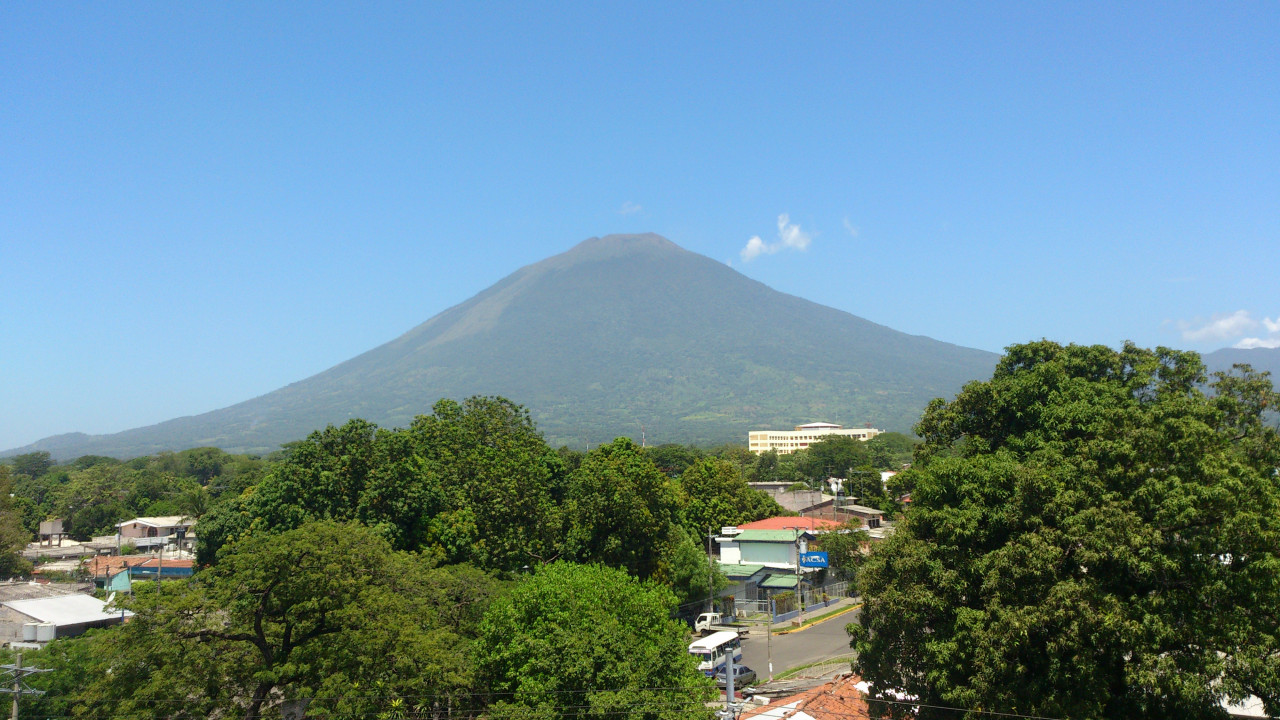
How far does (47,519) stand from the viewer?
53.0m

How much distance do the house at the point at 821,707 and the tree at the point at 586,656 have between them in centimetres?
169

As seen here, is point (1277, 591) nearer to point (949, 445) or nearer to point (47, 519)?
point (949, 445)

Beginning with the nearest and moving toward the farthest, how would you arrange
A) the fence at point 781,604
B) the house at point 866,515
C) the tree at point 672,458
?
the fence at point 781,604, the house at point 866,515, the tree at point 672,458

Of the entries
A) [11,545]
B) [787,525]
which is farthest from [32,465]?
[787,525]

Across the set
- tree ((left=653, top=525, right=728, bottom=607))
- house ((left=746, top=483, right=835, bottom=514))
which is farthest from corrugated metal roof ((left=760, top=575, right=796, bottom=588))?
house ((left=746, top=483, right=835, bottom=514))

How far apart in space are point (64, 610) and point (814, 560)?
2299 cm

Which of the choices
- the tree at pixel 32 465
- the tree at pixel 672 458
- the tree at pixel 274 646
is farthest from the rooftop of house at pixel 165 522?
the tree at pixel 32 465

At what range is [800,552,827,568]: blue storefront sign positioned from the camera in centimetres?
2867

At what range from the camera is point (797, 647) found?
75.4ft

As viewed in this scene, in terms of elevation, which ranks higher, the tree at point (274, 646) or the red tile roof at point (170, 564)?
the tree at point (274, 646)

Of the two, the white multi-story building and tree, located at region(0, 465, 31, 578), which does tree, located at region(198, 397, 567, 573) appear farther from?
the white multi-story building

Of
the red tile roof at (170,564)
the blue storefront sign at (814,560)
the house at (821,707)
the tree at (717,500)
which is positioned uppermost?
the tree at (717,500)

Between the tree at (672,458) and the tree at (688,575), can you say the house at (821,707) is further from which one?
the tree at (672,458)

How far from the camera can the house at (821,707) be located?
14008 mm
